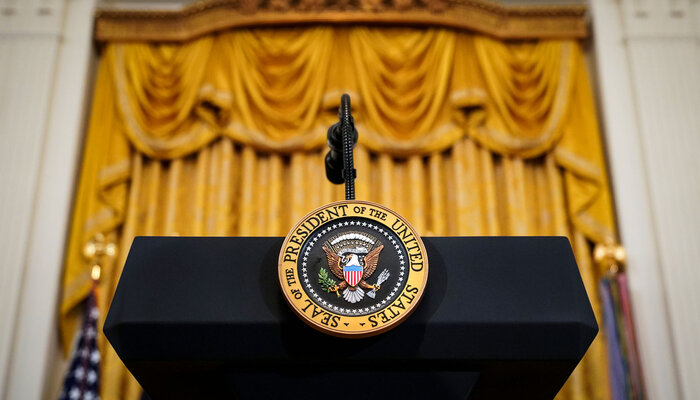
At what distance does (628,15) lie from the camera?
5336mm

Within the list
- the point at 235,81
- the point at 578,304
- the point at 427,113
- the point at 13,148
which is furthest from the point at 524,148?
the point at 578,304

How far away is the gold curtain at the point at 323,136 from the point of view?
4988 mm

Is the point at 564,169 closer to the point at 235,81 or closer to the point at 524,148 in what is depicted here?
the point at 524,148

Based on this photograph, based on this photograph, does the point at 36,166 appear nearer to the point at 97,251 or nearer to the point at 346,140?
the point at 97,251

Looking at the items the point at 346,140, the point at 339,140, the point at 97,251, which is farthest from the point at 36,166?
the point at 346,140

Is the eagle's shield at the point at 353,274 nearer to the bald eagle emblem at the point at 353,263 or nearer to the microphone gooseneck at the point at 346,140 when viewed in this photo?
the bald eagle emblem at the point at 353,263

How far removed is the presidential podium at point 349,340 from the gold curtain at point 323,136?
3853mm

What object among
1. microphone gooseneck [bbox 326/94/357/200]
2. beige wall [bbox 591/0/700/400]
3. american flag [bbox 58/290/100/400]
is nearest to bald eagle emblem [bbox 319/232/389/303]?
microphone gooseneck [bbox 326/94/357/200]

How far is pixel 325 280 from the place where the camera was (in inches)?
39.2

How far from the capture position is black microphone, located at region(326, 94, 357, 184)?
3.84 ft

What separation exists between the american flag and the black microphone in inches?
133

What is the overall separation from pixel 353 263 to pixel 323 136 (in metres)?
4.20

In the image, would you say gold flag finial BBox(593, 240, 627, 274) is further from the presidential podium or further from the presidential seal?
the presidential seal

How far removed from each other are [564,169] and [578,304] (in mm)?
4270
